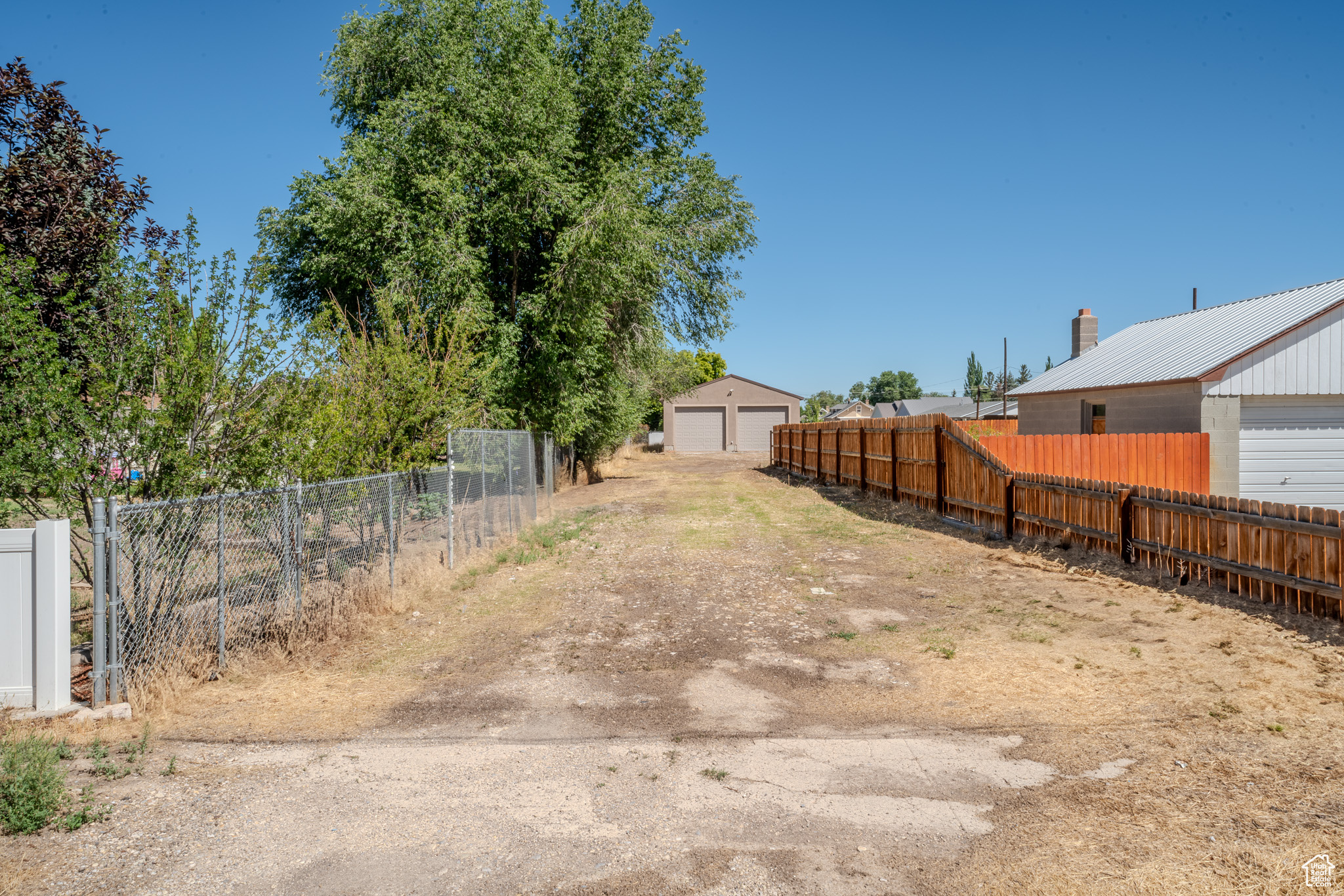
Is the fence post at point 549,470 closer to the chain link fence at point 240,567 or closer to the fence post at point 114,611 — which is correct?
the chain link fence at point 240,567

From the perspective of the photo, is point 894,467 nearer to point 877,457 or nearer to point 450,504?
point 877,457

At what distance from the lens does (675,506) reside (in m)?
19.5

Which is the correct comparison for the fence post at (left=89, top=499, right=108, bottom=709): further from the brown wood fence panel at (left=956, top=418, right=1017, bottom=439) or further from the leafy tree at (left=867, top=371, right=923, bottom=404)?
the leafy tree at (left=867, top=371, right=923, bottom=404)

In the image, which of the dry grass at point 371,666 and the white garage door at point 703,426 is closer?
the dry grass at point 371,666

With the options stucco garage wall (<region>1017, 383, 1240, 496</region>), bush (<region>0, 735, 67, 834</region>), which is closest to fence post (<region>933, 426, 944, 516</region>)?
stucco garage wall (<region>1017, 383, 1240, 496</region>)

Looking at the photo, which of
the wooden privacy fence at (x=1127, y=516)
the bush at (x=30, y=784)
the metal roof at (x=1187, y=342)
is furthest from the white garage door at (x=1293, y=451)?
the bush at (x=30, y=784)

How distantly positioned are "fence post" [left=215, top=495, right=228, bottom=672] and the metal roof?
17425mm

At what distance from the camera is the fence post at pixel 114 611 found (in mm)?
5660

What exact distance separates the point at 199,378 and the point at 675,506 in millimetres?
13259

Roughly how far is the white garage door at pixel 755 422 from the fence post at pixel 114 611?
160 ft

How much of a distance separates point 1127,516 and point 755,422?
43.5m

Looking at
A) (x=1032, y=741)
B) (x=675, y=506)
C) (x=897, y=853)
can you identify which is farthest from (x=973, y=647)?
(x=675, y=506)

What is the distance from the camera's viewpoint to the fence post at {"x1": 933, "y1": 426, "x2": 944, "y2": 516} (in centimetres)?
1617

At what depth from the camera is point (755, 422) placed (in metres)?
53.9
